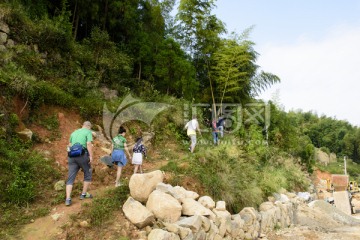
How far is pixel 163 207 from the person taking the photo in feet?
15.5

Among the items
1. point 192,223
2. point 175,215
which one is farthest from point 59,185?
point 192,223

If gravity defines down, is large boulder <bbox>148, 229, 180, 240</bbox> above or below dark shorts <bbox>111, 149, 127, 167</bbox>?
below

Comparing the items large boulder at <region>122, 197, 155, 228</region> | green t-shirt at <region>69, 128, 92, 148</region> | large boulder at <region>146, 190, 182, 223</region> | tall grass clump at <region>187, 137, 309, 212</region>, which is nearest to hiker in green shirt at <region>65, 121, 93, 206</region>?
green t-shirt at <region>69, 128, 92, 148</region>

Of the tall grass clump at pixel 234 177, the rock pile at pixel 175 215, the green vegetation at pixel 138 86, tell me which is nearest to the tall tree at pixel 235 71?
the green vegetation at pixel 138 86

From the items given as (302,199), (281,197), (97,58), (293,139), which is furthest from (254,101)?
(97,58)

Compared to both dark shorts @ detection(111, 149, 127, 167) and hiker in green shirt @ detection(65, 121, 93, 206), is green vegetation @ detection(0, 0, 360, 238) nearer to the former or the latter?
hiker in green shirt @ detection(65, 121, 93, 206)

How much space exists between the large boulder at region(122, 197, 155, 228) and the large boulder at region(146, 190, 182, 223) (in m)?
0.12

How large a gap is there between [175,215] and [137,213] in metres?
0.62

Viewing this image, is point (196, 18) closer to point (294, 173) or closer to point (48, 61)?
point (48, 61)

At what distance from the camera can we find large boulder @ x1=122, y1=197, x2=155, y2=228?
177 inches

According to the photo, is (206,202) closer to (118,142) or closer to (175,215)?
(175,215)

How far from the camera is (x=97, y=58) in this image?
1102 cm

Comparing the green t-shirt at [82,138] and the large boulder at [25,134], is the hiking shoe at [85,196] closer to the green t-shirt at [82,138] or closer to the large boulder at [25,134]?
the green t-shirt at [82,138]

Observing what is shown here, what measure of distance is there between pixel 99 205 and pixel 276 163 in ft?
26.8
